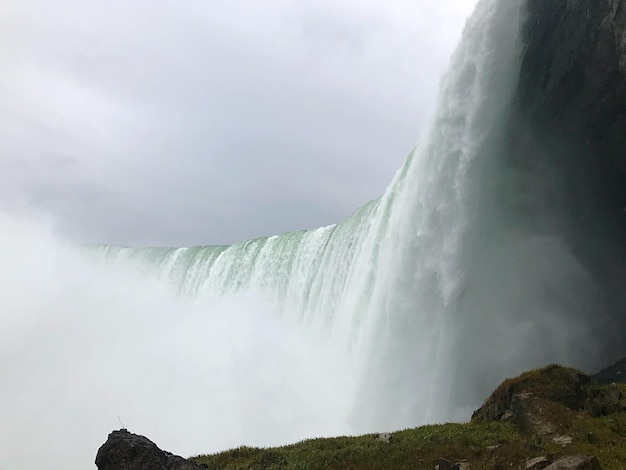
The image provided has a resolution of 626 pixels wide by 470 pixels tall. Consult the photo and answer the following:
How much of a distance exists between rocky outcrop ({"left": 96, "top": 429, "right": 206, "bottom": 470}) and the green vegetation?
272 cm

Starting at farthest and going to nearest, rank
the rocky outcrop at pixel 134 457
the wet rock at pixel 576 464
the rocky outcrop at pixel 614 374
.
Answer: the rocky outcrop at pixel 614 374, the rocky outcrop at pixel 134 457, the wet rock at pixel 576 464

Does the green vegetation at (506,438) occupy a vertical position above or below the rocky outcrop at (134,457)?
below

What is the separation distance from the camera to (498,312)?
19.2m

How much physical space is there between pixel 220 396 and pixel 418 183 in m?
21.6

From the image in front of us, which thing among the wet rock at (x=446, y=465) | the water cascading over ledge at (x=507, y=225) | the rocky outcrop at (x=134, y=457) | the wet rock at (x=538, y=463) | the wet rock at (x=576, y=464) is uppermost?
the water cascading over ledge at (x=507, y=225)

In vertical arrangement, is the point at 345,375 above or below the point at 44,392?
below

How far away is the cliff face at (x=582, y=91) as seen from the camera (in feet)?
51.6

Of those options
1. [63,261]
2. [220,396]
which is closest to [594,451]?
[220,396]

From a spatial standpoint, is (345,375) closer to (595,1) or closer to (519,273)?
(519,273)

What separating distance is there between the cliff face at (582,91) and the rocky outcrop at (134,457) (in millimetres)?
15901

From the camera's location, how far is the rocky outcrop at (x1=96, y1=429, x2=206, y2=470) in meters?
8.48

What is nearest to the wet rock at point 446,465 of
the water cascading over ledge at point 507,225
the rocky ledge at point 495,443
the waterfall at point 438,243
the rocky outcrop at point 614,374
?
the rocky ledge at point 495,443

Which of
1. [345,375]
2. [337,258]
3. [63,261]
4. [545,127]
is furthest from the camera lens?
[63,261]

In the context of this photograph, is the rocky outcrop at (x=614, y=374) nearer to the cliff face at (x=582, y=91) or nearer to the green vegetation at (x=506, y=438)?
the green vegetation at (x=506, y=438)
